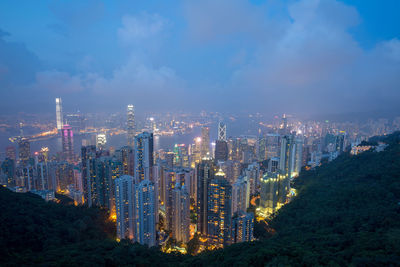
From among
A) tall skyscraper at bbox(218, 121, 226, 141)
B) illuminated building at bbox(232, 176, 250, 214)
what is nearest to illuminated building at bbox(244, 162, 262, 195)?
illuminated building at bbox(232, 176, 250, 214)

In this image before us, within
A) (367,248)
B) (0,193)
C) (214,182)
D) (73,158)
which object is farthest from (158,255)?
(73,158)

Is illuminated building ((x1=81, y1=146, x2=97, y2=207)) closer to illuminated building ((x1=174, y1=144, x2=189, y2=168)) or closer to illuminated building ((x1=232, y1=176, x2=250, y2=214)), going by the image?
illuminated building ((x1=174, y1=144, x2=189, y2=168))

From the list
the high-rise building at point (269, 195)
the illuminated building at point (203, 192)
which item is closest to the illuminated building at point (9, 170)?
the illuminated building at point (203, 192)

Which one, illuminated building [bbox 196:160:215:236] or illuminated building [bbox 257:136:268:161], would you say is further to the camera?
illuminated building [bbox 257:136:268:161]

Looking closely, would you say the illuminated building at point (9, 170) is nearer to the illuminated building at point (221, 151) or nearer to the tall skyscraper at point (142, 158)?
the tall skyscraper at point (142, 158)

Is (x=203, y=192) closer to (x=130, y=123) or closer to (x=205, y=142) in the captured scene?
(x=205, y=142)

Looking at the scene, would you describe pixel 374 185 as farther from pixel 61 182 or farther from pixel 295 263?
pixel 61 182

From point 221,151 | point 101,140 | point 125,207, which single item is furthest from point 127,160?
point 101,140
